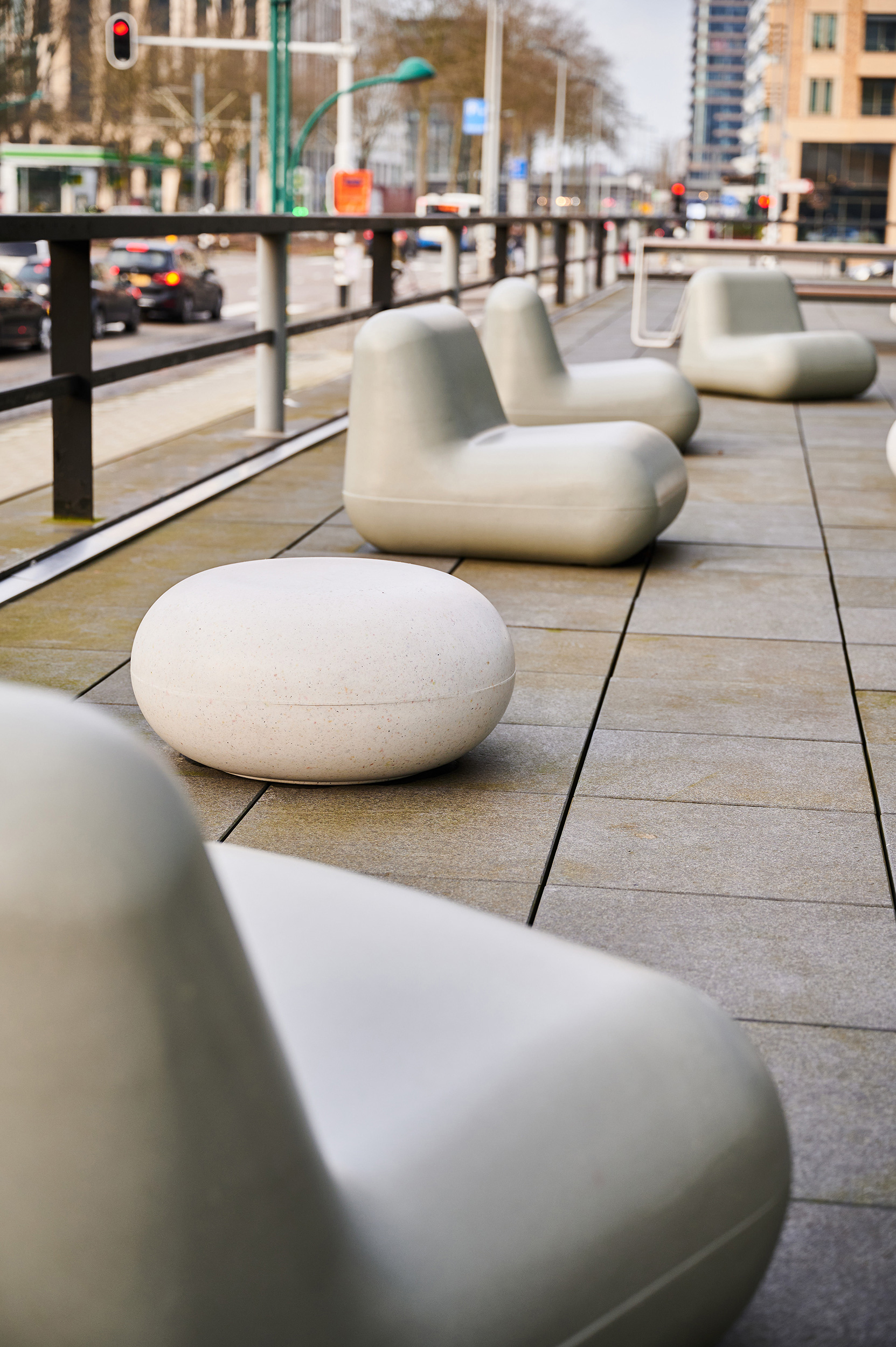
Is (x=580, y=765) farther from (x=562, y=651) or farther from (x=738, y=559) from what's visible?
(x=738, y=559)

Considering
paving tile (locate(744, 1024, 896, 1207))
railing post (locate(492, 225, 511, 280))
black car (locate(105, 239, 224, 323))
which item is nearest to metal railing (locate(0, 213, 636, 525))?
railing post (locate(492, 225, 511, 280))

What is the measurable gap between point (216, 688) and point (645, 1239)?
246 cm

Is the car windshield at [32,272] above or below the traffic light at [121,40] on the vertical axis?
below

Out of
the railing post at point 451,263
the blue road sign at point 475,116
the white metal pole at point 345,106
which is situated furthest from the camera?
the blue road sign at point 475,116

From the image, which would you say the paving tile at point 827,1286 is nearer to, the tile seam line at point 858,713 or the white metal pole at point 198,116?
the tile seam line at point 858,713

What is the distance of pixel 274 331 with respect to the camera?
9.95 metres

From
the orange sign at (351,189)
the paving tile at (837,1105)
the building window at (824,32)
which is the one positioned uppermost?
the building window at (824,32)

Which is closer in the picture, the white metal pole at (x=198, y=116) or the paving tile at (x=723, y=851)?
the paving tile at (x=723, y=851)

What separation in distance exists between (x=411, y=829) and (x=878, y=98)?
10501 centimetres

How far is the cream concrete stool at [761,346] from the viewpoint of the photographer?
12.7 m

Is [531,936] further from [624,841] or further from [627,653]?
[627,653]

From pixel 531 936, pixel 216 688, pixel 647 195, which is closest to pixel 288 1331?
pixel 531 936

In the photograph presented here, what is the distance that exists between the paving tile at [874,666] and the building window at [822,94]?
10183 centimetres

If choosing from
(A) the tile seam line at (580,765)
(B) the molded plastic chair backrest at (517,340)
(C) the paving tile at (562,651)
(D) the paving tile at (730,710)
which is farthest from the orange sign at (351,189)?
(D) the paving tile at (730,710)
